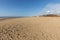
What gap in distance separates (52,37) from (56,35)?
49 centimetres

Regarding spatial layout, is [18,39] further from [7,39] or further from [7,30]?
[7,30]

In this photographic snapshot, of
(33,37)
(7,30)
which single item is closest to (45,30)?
(33,37)

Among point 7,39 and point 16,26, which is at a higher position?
point 16,26

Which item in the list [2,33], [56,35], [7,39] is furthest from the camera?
[56,35]

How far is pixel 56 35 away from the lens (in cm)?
743

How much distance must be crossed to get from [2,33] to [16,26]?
125 centimetres

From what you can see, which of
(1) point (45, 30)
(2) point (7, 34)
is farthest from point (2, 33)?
(1) point (45, 30)

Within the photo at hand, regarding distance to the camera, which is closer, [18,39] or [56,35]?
[18,39]

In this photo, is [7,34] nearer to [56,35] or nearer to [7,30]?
[7,30]

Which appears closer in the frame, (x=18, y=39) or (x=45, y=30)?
(x=18, y=39)

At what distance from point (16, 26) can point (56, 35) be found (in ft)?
9.51

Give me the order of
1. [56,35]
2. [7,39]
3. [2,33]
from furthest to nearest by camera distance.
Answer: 1. [56,35]
2. [2,33]
3. [7,39]

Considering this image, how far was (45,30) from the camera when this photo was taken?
7.69 metres

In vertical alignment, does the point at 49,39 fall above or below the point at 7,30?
below
